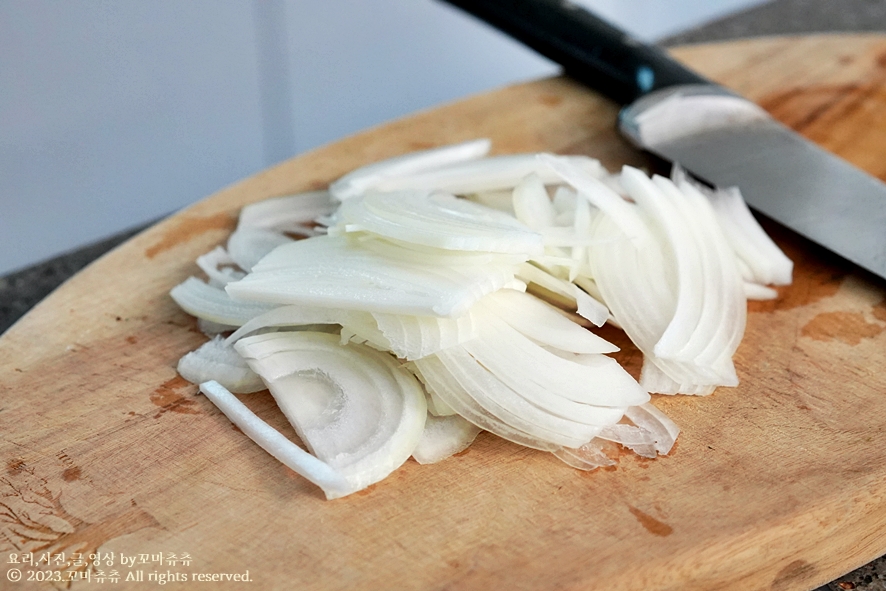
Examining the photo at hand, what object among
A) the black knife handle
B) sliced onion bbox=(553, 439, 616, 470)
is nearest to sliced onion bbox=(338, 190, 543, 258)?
sliced onion bbox=(553, 439, 616, 470)

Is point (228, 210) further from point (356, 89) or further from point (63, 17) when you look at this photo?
point (356, 89)

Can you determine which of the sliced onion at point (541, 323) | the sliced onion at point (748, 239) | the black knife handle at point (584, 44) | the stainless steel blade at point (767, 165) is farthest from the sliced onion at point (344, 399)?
the black knife handle at point (584, 44)

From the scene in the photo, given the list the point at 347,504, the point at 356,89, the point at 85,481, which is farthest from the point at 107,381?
the point at 356,89

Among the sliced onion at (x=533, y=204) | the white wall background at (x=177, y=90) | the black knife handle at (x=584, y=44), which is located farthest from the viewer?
the white wall background at (x=177, y=90)

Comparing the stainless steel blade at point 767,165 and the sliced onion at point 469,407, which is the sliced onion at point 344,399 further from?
the stainless steel blade at point 767,165

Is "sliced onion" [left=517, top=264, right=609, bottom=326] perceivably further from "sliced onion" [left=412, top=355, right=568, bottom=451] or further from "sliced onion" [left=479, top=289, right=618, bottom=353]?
"sliced onion" [left=412, top=355, right=568, bottom=451]
